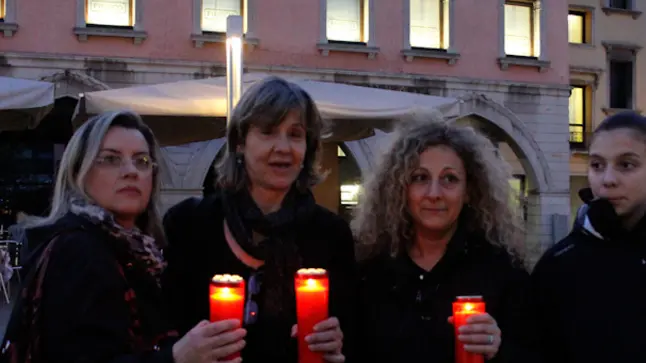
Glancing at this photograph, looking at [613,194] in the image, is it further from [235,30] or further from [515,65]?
[515,65]

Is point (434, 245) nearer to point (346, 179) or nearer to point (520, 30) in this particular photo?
point (346, 179)

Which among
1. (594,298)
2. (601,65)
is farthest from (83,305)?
(601,65)

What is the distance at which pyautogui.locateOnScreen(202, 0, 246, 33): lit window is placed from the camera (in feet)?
44.0

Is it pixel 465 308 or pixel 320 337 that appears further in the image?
pixel 465 308

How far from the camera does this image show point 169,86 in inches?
246

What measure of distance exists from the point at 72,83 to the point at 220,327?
Answer: 11.6 meters

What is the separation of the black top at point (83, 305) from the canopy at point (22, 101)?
4.40 m

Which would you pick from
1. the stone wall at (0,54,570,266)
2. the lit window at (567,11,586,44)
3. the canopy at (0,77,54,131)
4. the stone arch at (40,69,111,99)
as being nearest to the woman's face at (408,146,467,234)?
the canopy at (0,77,54,131)

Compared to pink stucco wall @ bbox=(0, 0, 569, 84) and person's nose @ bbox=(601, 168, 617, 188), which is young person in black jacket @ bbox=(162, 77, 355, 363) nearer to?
person's nose @ bbox=(601, 168, 617, 188)

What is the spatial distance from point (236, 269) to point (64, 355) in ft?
2.23

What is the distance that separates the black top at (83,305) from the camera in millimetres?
1719

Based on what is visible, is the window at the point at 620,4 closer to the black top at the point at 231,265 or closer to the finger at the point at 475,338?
the black top at the point at 231,265

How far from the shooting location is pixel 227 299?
162 centimetres

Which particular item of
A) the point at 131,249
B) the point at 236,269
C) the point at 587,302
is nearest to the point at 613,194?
the point at 587,302
